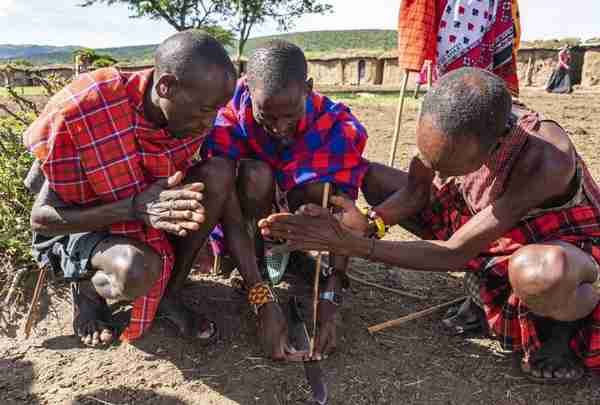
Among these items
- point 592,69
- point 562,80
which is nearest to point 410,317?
point 562,80

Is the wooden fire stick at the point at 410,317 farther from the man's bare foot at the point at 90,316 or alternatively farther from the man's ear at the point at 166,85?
the man's ear at the point at 166,85

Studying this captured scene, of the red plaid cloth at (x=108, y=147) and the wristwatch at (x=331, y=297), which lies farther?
the wristwatch at (x=331, y=297)

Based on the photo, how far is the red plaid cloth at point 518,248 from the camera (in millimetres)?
2127

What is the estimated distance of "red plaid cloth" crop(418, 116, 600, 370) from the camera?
213 centimetres

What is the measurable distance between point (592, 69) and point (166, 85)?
23495 mm

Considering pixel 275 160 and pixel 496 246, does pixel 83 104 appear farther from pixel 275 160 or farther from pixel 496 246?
pixel 496 246

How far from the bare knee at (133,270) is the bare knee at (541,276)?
55.0 inches

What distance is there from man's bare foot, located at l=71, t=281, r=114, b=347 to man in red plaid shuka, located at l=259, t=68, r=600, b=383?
0.95 m

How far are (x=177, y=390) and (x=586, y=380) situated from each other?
166 cm

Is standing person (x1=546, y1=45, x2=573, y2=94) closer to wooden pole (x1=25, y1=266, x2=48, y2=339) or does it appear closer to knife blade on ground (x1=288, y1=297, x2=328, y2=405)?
knife blade on ground (x1=288, y1=297, x2=328, y2=405)

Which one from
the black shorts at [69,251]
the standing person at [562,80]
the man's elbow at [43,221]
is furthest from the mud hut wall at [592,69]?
the man's elbow at [43,221]

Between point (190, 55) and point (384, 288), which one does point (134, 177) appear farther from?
point (384, 288)

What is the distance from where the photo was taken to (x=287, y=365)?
2.22 metres

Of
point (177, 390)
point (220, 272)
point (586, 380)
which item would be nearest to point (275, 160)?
point (220, 272)
